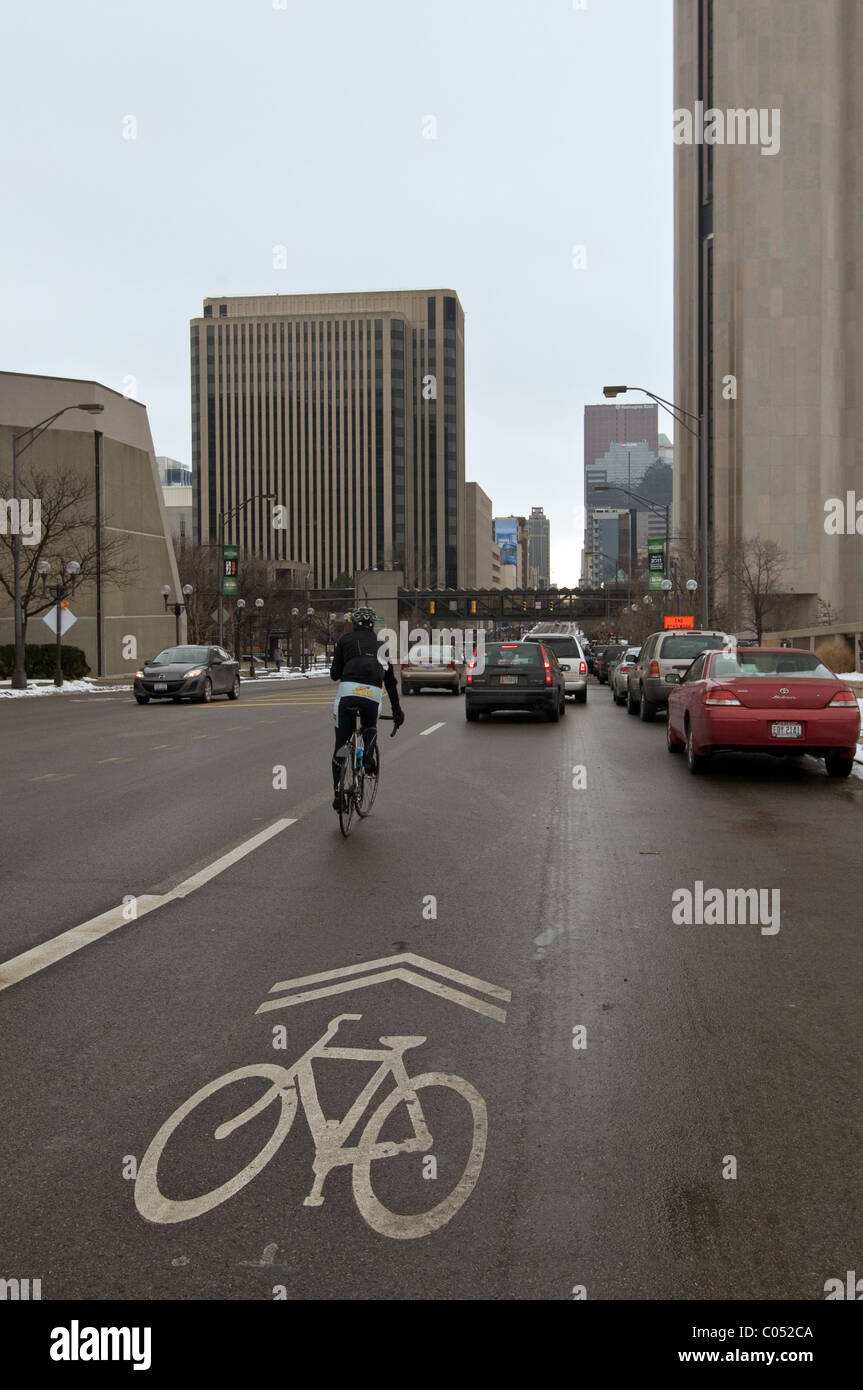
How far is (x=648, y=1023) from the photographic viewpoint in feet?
16.5

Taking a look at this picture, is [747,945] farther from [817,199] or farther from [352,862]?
[817,199]

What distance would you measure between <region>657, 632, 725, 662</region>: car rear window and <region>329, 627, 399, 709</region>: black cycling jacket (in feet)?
41.1

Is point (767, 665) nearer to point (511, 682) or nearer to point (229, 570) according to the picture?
point (511, 682)

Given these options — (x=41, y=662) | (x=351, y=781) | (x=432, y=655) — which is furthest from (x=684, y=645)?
(x=41, y=662)

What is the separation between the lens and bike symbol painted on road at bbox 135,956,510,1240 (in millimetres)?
3373

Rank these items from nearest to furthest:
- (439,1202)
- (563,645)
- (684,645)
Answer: (439,1202) → (684,645) → (563,645)

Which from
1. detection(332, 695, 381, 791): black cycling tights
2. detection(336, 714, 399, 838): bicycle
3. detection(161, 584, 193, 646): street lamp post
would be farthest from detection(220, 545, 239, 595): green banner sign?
detection(332, 695, 381, 791): black cycling tights

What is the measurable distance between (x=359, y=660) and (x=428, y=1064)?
18.9 ft

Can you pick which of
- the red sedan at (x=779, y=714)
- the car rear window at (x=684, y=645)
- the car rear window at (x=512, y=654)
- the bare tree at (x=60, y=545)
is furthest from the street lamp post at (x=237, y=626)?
the red sedan at (x=779, y=714)

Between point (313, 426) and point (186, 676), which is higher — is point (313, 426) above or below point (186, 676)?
above

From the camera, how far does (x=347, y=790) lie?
9797 mm

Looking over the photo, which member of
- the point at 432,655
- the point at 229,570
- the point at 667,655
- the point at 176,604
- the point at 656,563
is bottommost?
the point at 432,655

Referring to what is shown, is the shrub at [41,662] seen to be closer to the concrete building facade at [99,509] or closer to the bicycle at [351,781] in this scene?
the concrete building facade at [99,509]

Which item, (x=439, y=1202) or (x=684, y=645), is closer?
(x=439, y=1202)
